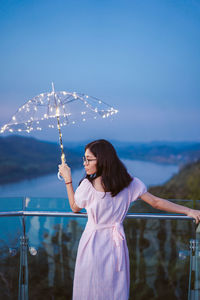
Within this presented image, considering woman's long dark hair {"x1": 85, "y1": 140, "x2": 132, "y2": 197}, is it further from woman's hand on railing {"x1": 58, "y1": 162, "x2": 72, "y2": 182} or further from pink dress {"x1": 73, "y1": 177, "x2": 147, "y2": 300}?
woman's hand on railing {"x1": 58, "y1": 162, "x2": 72, "y2": 182}

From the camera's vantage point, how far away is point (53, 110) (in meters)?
2.22

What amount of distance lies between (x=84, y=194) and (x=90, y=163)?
0.16 meters

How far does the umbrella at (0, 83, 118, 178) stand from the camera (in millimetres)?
2197

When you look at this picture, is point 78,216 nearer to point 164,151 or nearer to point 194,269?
point 194,269

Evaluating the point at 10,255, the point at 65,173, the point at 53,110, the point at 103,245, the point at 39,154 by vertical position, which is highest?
the point at 39,154

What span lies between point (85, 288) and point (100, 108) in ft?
3.52

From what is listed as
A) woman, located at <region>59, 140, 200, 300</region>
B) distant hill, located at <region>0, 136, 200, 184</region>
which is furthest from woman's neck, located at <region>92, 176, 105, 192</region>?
distant hill, located at <region>0, 136, 200, 184</region>

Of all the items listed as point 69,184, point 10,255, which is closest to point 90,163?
point 69,184

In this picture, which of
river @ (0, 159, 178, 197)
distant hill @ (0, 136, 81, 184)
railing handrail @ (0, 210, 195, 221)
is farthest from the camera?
distant hill @ (0, 136, 81, 184)

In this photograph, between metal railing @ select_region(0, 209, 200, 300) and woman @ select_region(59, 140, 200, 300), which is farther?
metal railing @ select_region(0, 209, 200, 300)

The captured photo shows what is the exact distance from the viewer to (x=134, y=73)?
20.3 meters

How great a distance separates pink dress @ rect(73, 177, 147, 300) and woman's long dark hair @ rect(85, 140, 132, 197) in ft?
0.14

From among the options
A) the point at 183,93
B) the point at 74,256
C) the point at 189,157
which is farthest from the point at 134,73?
the point at 74,256

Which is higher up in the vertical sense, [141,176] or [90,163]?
[141,176]
